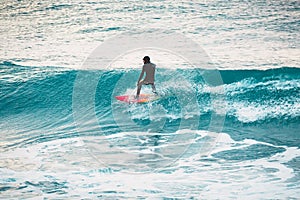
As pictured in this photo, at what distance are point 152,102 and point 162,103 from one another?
325 mm

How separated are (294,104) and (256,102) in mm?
1071

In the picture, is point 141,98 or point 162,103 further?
point 162,103

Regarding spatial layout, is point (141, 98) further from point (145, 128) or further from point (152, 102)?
point (145, 128)

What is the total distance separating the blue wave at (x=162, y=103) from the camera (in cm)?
1365

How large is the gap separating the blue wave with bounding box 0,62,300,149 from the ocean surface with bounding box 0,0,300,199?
1.8 inches

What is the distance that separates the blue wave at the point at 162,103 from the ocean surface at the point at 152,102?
47 millimetres

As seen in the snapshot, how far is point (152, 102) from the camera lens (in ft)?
49.8

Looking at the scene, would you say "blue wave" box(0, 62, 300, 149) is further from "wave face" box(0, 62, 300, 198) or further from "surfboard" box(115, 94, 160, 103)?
"surfboard" box(115, 94, 160, 103)

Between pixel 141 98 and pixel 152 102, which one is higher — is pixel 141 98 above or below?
above

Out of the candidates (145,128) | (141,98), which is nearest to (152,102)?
(141,98)

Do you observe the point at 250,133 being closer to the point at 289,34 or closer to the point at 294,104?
the point at 294,104

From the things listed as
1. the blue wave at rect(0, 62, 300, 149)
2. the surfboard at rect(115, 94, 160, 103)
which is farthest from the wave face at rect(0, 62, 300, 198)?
the surfboard at rect(115, 94, 160, 103)

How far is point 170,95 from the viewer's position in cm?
1595

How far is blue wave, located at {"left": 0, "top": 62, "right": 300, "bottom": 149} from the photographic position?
44.8ft
